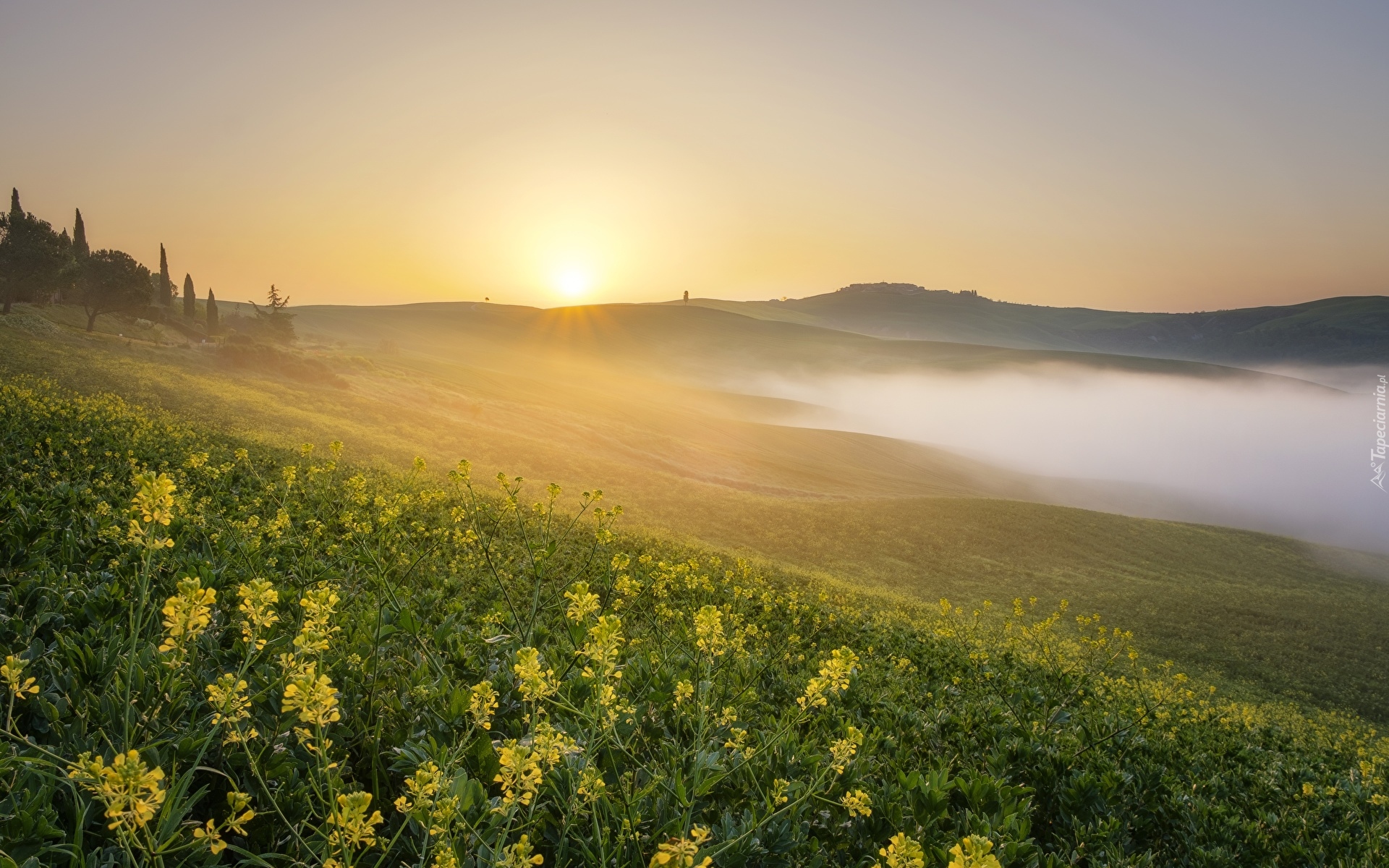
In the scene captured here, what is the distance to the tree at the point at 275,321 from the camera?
7325 centimetres

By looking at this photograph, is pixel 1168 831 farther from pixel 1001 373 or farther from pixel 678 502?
pixel 1001 373

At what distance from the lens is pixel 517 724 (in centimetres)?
352

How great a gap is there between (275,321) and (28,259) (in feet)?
67.9

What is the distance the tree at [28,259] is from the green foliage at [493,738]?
226ft

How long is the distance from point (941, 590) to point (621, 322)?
5778 inches

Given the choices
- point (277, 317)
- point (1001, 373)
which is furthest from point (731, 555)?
point (1001, 373)

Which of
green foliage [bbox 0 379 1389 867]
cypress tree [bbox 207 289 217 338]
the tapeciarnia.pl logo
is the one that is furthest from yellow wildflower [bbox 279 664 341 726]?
the tapeciarnia.pl logo

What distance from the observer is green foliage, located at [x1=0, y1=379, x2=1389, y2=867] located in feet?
7.47

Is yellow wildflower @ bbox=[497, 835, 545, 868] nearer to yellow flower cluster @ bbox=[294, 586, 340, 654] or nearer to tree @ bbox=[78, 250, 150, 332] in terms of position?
yellow flower cluster @ bbox=[294, 586, 340, 654]

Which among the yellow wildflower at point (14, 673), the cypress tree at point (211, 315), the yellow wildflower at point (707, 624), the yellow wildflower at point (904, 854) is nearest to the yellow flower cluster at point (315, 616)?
the yellow wildflower at point (14, 673)

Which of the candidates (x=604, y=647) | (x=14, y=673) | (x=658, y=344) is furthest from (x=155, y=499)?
(x=658, y=344)

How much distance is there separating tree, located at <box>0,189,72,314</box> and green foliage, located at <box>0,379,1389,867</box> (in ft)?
226

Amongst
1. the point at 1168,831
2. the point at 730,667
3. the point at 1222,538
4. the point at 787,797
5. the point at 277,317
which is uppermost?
the point at 277,317

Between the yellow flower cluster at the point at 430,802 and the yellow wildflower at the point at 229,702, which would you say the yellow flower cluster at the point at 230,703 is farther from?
the yellow flower cluster at the point at 430,802
